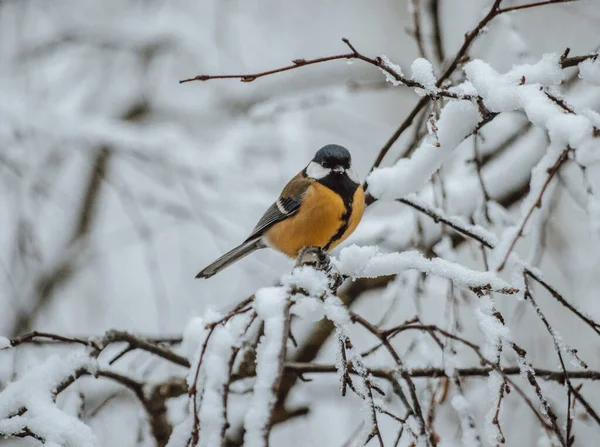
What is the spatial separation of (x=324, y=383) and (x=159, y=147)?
168 centimetres

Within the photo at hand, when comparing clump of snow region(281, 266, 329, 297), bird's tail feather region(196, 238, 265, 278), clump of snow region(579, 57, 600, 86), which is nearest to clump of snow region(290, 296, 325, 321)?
clump of snow region(281, 266, 329, 297)

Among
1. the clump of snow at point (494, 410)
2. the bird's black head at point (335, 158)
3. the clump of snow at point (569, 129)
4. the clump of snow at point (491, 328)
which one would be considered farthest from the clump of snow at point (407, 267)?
the bird's black head at point (335, 158)

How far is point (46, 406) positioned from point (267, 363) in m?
0.63

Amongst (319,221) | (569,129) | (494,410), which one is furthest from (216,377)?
(319,221)

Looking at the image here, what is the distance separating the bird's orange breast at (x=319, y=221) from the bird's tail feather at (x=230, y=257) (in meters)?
0.14

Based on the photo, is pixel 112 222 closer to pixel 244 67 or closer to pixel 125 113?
pixel 125 113

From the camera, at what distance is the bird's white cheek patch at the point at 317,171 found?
2.60m

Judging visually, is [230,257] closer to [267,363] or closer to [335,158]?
[335,158]

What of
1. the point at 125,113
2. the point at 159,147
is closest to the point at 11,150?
the point at 159,147

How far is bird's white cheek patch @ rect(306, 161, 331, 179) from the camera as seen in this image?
2602 millimetres

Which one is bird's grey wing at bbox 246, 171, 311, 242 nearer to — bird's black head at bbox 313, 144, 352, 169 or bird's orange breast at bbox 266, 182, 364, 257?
bird's orange breast at bbox 266, 182, 364, 257

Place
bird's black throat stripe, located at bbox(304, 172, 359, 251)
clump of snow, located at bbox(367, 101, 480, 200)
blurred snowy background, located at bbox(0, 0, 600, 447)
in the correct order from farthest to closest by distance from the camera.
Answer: blurred snowy background, located at bbox(0, 0, 600, 447), bird's black throat stripe, located at bbox(304, 172, 359, 251), clump of snow, located at bbox(367, 101, 480, 200)

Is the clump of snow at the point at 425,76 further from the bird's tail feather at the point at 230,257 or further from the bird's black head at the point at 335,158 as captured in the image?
the bird's tail feather at the point at 230,257

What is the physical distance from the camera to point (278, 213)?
107 inches
